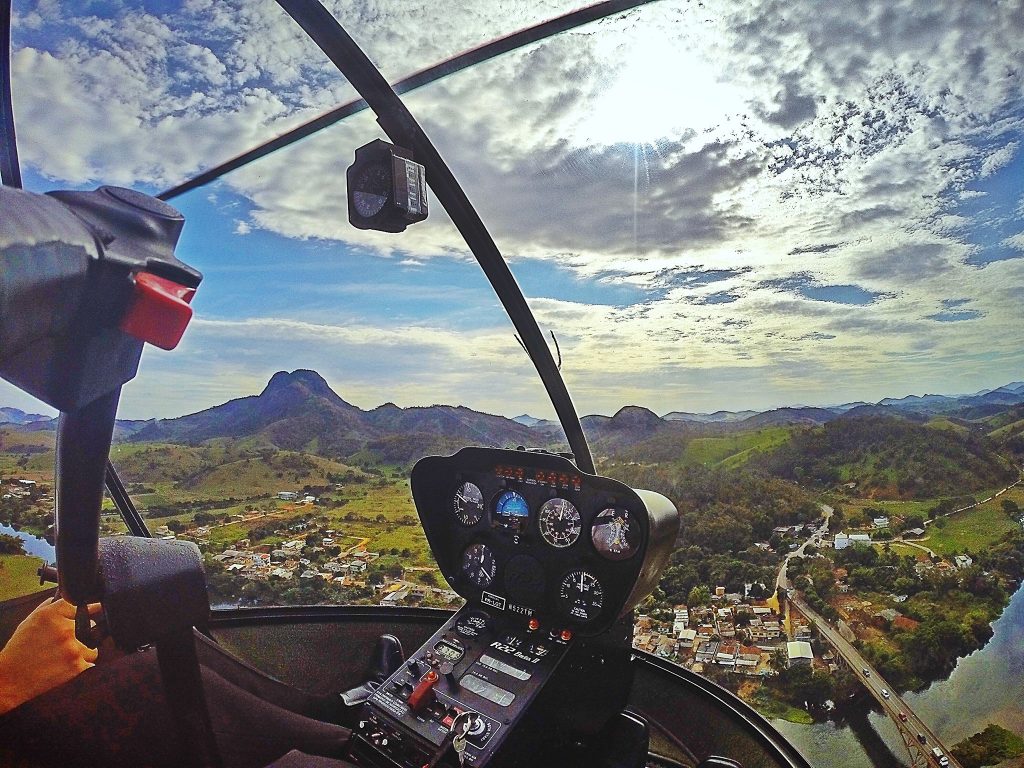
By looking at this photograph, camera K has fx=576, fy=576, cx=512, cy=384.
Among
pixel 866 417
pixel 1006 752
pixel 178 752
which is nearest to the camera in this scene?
pixel 1006 752

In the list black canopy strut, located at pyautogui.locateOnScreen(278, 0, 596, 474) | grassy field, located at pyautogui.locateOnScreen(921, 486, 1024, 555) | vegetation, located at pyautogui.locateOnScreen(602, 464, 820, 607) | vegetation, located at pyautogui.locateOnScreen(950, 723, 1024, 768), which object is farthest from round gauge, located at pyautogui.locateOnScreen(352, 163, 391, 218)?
vegetation, located at pyautogui.locateOnScreen(950, 723, 1024, 768)

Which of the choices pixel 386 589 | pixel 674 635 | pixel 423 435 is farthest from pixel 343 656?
pixel 674 635

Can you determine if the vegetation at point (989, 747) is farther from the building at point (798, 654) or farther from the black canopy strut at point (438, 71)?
the black canopy strut at point (438, 71)

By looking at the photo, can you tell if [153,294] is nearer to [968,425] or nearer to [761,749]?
[761,749]

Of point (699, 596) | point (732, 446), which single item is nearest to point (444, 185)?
point (732, 446)

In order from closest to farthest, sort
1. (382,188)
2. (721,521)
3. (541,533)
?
(382,188) → (541,533) → (721,521)

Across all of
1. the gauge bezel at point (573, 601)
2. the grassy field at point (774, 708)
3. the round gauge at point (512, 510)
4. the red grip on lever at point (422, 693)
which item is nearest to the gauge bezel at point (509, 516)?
the round gauge at point (512, 510)

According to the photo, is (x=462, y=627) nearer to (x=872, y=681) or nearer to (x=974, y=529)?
(x=872, y=681)
